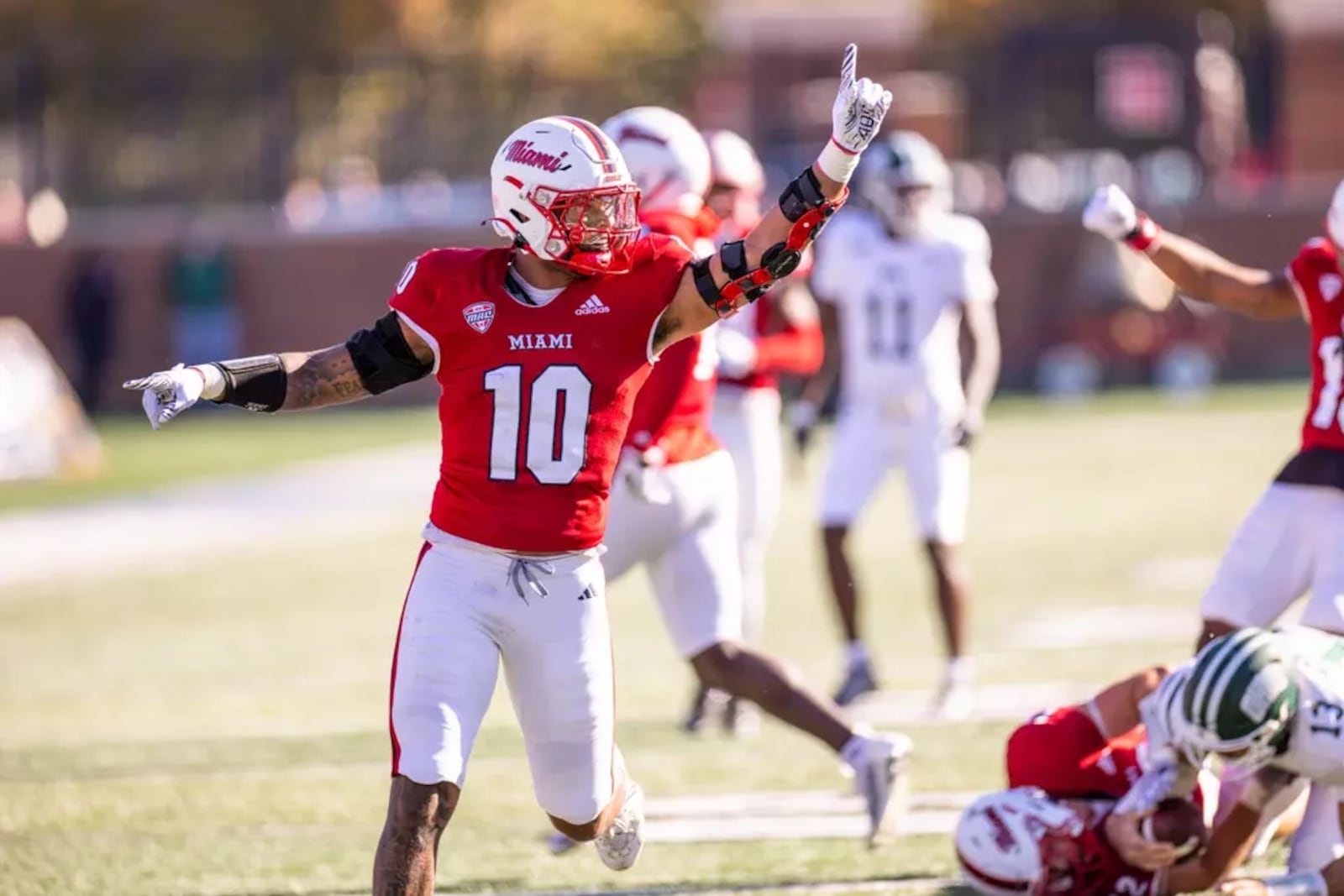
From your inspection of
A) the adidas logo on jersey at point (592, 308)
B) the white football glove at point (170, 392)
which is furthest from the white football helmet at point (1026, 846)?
the white football glove at point (170, 392)

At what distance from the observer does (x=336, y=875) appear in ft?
19.8

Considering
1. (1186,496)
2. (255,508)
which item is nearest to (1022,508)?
(1186,496)

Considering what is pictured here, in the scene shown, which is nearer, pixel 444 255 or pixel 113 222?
pixel 444 255

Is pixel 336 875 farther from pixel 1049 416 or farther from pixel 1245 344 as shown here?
pixel 1245 344

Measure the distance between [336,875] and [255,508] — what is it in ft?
33.3

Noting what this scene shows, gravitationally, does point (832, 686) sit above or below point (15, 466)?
above

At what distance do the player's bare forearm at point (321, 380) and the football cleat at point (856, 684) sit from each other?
147 inches

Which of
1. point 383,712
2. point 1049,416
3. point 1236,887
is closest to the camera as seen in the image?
point 1236,887

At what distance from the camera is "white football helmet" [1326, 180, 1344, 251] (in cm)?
561

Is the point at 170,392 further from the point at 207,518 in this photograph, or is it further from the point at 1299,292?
the point at 207,518

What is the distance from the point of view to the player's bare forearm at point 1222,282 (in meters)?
5.95

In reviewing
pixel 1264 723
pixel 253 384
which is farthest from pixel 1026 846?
pixel 253 384

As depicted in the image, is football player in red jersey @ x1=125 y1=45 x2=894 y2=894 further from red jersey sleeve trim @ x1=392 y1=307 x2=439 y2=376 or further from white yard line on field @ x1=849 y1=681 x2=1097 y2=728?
white yard line on field @ x1=849 y1=681 x2=1097 y2=728

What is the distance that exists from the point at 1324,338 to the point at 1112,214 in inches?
25.7
